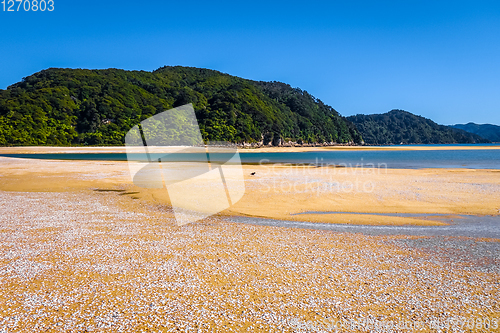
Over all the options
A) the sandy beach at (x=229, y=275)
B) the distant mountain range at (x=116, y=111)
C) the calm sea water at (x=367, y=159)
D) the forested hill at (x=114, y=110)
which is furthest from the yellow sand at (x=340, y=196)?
the forested hill at (x=114, y=110)

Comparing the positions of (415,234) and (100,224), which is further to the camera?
(100,224)

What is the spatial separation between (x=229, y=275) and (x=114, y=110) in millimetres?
128417

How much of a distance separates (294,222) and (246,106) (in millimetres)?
133646

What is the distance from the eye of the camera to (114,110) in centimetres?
12194

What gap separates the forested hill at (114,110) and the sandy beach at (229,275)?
336ft

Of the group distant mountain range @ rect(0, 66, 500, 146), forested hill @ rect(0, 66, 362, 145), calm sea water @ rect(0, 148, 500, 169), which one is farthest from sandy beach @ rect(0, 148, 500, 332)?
forested hill @ rect(0, 66, 362, 145)

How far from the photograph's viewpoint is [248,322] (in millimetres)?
4895

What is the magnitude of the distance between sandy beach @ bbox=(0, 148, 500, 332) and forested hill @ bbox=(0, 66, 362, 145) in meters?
102

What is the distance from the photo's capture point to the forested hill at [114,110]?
103206mm

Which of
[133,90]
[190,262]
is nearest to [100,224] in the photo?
[190,262]

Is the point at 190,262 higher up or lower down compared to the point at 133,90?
lower down

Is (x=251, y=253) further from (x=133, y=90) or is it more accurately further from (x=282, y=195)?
→ (x=133, y=90)

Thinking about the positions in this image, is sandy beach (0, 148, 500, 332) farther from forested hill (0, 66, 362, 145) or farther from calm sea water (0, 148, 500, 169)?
forested hill (0, 66, 362, 145)

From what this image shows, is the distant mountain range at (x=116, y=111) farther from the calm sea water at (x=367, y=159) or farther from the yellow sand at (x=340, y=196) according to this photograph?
the yellow sand at (x=340, y=196)
